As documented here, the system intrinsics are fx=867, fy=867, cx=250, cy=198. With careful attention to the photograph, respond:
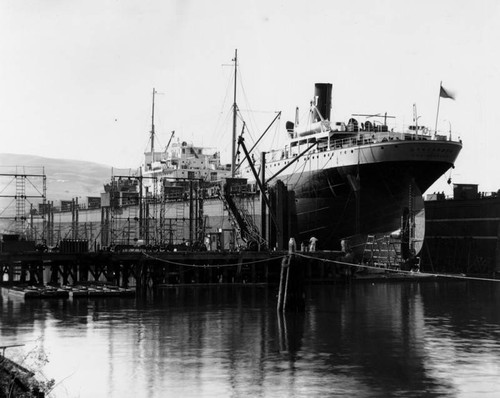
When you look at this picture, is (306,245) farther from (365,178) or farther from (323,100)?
(323,100)

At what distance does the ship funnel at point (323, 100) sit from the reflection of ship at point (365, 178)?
335cm

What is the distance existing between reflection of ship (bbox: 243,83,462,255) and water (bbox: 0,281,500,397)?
1446cm

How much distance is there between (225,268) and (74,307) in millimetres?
14212

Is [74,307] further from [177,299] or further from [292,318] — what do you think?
[292,318]

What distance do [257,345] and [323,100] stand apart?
41.2 meters

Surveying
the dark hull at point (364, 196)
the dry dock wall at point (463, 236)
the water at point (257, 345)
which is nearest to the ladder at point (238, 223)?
the dark hull at point (364, 196)

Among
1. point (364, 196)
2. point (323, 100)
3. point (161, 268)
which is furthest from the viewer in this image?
point (323, 100)

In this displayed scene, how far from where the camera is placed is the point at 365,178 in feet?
191

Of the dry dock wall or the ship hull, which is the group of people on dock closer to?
the ship hull

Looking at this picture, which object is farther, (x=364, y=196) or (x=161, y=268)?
(x=364, y=196)

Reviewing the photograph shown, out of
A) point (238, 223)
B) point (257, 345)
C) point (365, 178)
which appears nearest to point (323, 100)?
point (365, 178)

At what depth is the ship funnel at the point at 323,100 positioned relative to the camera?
67.1 metres

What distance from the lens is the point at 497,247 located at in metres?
61.6

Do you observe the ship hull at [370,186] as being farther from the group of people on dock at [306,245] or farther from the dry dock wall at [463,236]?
the dry dock wall at [463,236]
